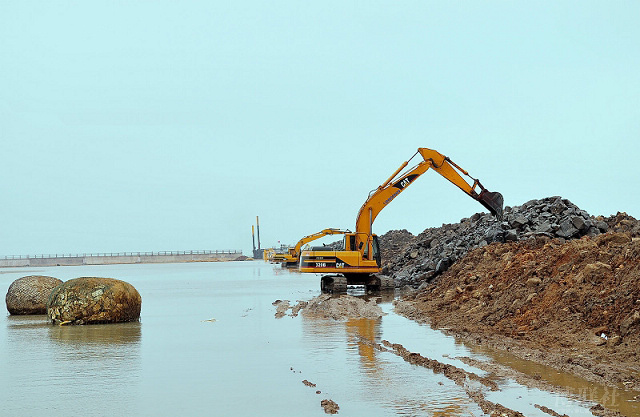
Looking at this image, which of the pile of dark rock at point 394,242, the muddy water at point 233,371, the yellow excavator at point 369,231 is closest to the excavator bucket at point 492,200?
the yellow excavator at point 369,231

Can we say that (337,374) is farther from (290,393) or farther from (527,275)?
(527,275)

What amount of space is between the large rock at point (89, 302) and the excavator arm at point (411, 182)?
40.7 ft

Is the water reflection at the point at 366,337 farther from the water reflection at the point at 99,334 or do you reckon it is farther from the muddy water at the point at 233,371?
the water reflection at the point at 99,334

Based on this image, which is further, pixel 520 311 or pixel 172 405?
pixel 520 311

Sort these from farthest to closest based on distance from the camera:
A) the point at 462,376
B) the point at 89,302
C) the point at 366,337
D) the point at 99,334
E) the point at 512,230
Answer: the point at 512,230, the point at 89,302, the point at 99,334, the point at 366,337, the point at 462,376

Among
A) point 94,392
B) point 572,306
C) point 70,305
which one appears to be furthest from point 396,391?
point 70,305

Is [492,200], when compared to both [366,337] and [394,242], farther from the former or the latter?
[394,242]

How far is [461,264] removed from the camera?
2647 cm

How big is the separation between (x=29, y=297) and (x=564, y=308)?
15233 millimetres

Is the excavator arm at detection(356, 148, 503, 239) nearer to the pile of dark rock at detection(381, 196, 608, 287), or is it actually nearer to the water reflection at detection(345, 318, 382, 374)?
the pile of dark rock at detection(381, 196, 608, 287)

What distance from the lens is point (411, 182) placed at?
2861 cm

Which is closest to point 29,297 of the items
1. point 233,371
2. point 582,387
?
point 233,371

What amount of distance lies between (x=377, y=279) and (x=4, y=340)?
1639 centimetres

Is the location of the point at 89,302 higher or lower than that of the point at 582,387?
higher
